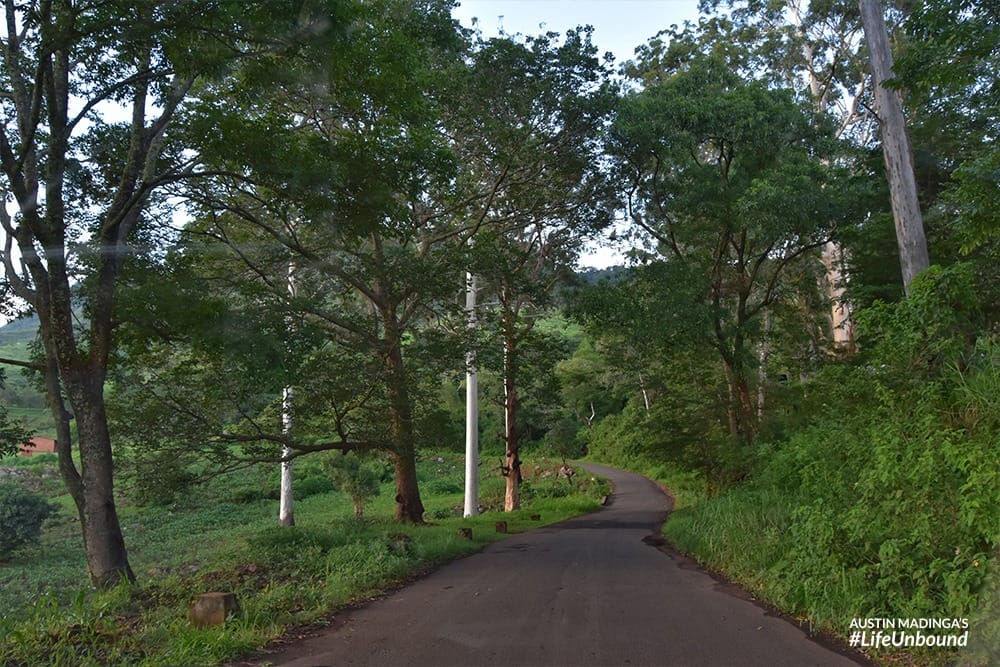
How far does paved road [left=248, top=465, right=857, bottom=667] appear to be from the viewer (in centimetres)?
561

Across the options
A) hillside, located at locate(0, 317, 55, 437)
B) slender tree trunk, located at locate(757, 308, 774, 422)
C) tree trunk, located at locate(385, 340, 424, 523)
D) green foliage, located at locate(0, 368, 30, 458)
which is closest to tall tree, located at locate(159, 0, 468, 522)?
tree trunk, located at locate(385, 340, 424, 523)

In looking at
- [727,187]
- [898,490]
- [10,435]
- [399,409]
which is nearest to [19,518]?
[399,409]

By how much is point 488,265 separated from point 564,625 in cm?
888

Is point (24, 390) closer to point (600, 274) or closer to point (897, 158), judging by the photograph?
point (600, 274)

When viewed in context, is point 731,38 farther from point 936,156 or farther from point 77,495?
point 77,495

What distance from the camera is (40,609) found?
671cm

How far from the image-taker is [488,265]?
47.5 ft

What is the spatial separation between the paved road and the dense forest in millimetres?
750

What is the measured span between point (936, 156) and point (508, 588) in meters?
13.8

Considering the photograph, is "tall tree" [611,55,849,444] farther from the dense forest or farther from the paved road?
the paved road

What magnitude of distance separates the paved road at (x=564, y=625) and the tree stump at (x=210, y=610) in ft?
2.57

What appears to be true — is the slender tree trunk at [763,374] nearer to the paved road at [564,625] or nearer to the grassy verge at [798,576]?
the grassy verge at [798,576]

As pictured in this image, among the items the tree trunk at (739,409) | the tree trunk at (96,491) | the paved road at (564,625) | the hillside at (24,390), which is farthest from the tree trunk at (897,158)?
the hillside at (24,390)

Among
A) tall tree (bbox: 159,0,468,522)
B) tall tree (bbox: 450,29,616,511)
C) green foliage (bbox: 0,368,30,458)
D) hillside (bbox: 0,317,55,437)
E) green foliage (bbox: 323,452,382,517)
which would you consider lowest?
green foliage (bbox: 323,452,382,517)
